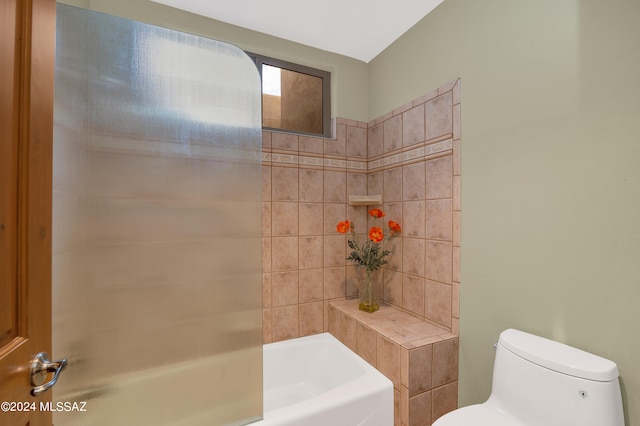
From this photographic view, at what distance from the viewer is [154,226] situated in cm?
91

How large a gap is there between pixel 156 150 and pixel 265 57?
138 cm

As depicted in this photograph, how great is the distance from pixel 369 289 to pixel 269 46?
1838 mm

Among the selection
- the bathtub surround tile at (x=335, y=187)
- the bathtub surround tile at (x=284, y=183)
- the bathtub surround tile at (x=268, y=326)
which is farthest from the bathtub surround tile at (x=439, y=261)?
the bathtub surround tile at (x=268, y=326)

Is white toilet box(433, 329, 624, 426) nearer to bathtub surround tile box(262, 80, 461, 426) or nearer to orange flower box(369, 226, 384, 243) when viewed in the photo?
bathtub surround tile box(262, 80, 461, 426)

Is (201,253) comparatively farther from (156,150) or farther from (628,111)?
(628,111)

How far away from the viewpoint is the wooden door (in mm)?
511

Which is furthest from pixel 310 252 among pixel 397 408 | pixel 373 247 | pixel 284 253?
pixel 397 408

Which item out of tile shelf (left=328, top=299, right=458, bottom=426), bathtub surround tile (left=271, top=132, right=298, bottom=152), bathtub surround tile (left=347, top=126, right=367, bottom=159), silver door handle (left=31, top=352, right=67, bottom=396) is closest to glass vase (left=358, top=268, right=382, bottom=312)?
tile shelf (left=328, top=299, right=458, bottom=426)

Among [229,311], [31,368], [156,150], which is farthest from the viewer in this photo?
[229,311]

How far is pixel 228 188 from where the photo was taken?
1.01 m

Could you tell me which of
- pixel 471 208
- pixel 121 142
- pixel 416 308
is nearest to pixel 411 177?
pixel 471 208

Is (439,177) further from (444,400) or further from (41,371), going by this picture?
(41,371)

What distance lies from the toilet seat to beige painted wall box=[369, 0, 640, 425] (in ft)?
0.90

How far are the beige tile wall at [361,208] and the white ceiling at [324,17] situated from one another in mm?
522
